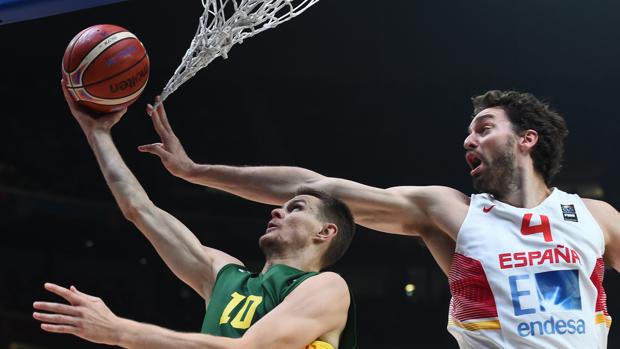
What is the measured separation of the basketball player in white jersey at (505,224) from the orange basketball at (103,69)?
18 cm

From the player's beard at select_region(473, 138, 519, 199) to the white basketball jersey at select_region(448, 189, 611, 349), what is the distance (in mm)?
76

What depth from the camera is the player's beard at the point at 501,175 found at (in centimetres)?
266

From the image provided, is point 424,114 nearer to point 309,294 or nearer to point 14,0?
point 14,0

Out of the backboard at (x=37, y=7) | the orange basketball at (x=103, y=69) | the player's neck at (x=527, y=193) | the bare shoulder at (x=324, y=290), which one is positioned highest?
the backboard at (x=37, y=7)

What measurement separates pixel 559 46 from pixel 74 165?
19.0 ft

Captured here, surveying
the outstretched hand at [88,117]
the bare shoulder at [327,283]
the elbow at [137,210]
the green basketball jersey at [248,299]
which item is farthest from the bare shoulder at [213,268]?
the outstretched hand at [88,117]

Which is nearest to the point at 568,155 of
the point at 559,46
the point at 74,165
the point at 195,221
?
the point at 559,46

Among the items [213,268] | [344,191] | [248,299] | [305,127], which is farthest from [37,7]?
[305,127]

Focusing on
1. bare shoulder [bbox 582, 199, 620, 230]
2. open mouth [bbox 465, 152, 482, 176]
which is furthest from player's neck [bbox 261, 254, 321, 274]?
bare shoulder [bbox 582, 199, 620, 230]

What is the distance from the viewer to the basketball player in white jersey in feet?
7.89

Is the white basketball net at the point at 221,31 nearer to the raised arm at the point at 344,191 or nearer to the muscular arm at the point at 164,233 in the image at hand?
the raised arm at the point at 344,191

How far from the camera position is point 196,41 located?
9.82 ft

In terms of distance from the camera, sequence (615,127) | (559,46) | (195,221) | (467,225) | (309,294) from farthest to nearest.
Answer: (195,221)
(615,127)
(559,46)
(467,225)
(309,294)

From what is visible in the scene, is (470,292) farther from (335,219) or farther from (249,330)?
(249,330)
